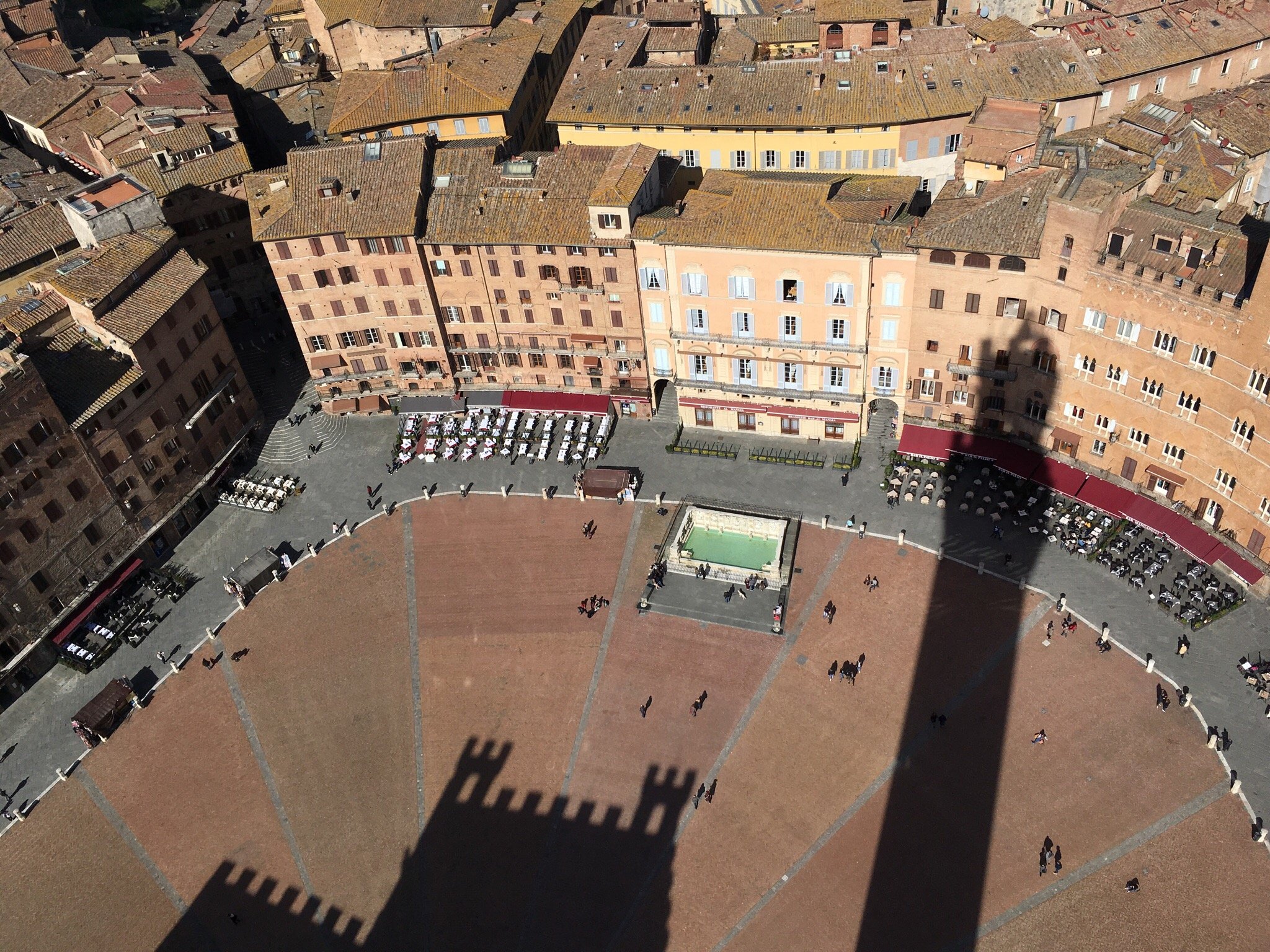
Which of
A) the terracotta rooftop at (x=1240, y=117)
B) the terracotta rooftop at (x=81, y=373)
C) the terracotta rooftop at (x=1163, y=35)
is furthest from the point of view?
the terracotta rooftop at (x=1163, y=35)

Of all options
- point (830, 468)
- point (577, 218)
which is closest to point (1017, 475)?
point (830, 468)

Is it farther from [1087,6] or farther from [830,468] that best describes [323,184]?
[1087,6]

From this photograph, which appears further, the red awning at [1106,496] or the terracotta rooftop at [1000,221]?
the red awning at [1106,496]

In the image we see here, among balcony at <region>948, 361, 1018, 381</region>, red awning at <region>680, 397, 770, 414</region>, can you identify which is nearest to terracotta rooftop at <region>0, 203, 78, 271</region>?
red awning at <region>680, 397, 770, 414</region>

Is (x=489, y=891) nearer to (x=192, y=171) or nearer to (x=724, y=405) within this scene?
(x=724, y=405)

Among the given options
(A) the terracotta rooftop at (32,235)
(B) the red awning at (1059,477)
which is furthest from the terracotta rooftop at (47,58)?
(B) the red awning at (1059,477)

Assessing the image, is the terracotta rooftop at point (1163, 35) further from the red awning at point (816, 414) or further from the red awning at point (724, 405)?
the red awning at point (724, 405)
